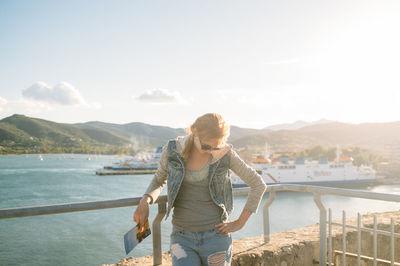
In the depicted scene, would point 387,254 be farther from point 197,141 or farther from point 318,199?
point 197,141

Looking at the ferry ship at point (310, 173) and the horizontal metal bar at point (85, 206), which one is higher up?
the horizontal metal bar at point (85, 206)

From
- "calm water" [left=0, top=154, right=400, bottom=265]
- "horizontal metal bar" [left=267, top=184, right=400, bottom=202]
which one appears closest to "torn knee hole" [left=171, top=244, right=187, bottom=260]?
"horizontal metal bar" [left=267, top=184, right=400, bottom=202]

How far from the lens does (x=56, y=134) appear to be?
10144 centimetres

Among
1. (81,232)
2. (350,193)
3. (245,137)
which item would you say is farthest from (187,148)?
(245,137)

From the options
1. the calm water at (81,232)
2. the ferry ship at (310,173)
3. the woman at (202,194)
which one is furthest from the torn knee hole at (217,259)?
the ferry ship at (310,173)

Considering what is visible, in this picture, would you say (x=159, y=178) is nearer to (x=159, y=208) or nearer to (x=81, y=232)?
(x=159, y=208)

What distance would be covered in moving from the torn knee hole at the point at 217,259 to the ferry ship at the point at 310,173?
4191 centimetres

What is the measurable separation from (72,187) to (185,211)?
3841cm

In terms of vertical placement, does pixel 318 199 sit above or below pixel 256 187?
below

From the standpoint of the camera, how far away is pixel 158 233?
1.83m

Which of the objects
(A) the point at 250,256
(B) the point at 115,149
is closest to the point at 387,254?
(A) the point at 250,256

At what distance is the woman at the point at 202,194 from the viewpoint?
1.34 meters

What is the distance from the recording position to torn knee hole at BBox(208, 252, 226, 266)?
52.7 inches

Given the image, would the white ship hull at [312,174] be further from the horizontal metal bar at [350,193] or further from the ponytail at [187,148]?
the ponytail at [187,148]
